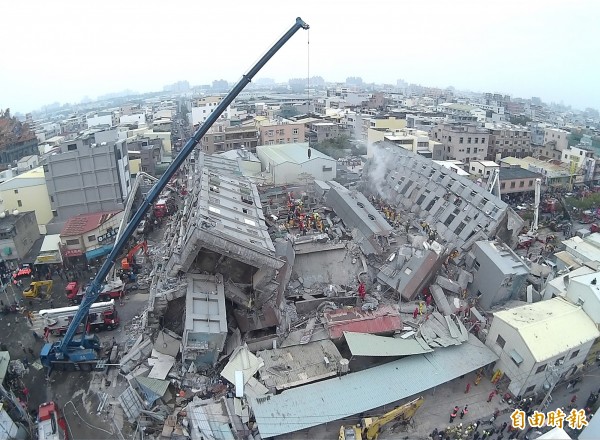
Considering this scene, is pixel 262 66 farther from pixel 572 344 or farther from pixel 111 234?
pixel 572 344

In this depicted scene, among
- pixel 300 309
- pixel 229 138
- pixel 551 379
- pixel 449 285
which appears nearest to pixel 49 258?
pixel 300 309

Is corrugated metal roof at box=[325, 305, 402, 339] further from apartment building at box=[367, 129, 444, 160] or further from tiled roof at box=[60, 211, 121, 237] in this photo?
apartment building at box=[367, 129, 444, 160]

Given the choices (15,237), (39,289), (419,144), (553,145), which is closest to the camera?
(39,289)

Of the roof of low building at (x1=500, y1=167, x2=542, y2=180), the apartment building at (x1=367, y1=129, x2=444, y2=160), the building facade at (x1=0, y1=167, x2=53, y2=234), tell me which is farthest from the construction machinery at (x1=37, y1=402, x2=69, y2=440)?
the apartment building at (x1=367, y1=129, x2=444, y2=160)

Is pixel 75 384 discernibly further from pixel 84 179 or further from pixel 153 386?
pixel 84 179

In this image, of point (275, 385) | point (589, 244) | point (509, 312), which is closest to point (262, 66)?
point (275, 385)

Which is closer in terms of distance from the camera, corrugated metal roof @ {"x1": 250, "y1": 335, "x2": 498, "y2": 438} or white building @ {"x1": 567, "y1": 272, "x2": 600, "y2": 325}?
corrugated metal roof @ {"x1": 250, "y1": 335, "x2": 498, "y2": 438}
